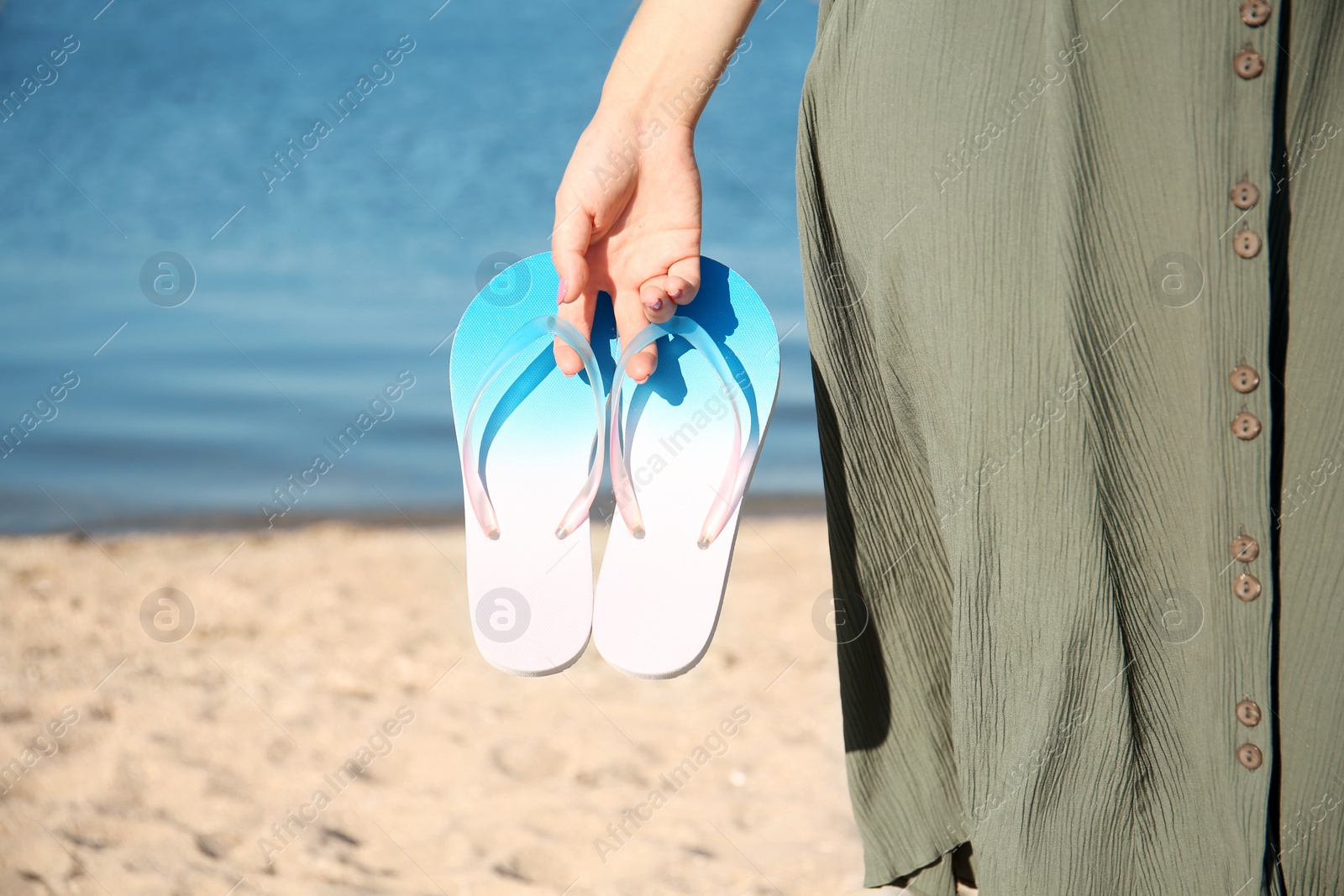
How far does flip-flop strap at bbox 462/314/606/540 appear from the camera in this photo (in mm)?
1227

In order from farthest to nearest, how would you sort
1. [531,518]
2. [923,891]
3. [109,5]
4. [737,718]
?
[109,5] < [737,718] < [531,518] < [923,891]

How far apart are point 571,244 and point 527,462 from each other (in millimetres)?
384

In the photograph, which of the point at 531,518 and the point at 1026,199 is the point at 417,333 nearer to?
the point at 531,518

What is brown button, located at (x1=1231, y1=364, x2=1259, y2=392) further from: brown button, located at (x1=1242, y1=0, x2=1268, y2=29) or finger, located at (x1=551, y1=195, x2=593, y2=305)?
finger, located at (x1=551, y1=195, x2=593, y2=305)

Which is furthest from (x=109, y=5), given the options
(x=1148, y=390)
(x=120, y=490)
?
(x=1148, y=390)

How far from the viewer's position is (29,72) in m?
17.0

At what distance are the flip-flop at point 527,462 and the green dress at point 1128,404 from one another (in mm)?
479

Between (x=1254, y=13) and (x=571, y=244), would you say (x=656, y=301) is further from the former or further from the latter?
(x=1254, y=13)

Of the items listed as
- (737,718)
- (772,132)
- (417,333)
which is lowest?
(772,132)

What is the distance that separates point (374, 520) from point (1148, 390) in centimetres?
391

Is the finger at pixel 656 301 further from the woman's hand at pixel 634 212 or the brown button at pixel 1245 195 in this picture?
the brown button at pixel 1245 195

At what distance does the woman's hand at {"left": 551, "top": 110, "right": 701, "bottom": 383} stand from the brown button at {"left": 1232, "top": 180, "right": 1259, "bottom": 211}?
19.8 inches

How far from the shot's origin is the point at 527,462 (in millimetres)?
1352

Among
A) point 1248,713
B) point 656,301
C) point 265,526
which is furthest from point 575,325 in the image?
point 265,526
